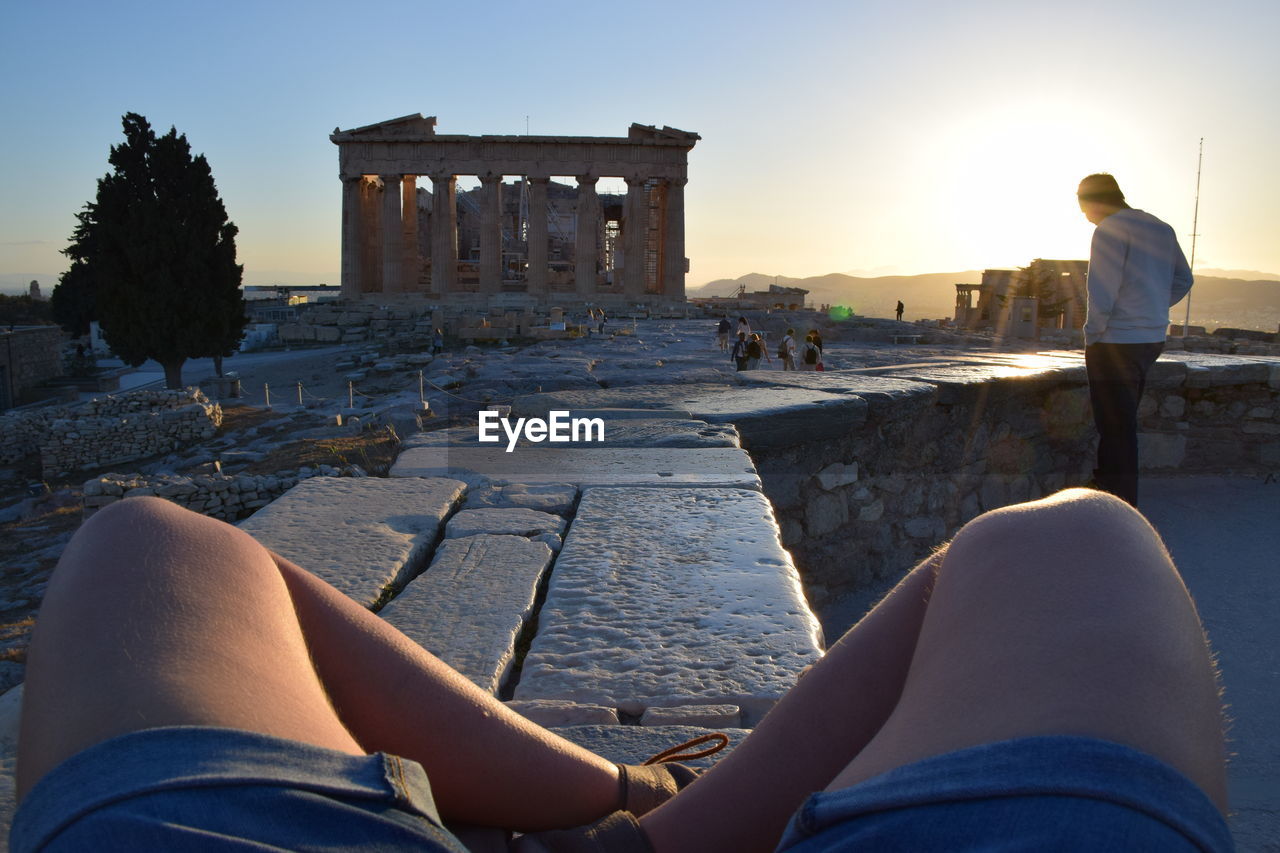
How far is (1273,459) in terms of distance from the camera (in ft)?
22.0

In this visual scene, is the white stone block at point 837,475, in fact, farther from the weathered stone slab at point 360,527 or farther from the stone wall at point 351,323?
the stone wall at point 351,323

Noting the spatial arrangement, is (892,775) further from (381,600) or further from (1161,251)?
(1161,251)

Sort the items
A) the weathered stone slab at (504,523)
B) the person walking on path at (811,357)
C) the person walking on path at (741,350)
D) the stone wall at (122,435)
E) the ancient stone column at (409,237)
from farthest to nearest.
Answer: the ancient stone column at (409,237) < the stone wall at (122,435) < the person walking on path at (741,350) < the person walking on path at (811,357) < the weathered stone slab at (504,523)

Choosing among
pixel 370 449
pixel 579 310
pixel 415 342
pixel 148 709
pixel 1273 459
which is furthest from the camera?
pixel 579 310

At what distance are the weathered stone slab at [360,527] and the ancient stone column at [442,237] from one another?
30.7m

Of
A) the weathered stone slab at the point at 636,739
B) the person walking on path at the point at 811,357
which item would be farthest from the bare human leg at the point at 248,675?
the person walking on path at the point at 811,357

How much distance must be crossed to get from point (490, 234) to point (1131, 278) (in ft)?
102

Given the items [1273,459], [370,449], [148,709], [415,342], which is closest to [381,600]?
[148,709]

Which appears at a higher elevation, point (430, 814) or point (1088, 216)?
point (1088, 216)

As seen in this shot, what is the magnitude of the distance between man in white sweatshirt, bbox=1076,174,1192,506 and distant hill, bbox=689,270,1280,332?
147ft

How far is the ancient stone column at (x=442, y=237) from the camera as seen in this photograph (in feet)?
110

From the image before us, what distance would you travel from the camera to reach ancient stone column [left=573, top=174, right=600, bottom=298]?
33.7 m

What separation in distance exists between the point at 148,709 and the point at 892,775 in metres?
0.74

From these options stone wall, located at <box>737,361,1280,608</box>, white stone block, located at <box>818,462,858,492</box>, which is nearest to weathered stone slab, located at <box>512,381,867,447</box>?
stone wall, located at <box>737,361,1280,608</box>
